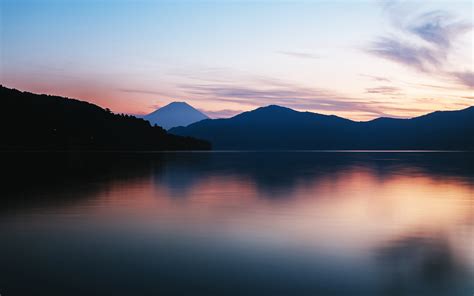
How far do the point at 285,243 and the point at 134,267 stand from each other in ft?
21.1

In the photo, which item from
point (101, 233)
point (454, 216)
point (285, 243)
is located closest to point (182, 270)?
point (285, 243)

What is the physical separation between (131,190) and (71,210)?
13.6 metres

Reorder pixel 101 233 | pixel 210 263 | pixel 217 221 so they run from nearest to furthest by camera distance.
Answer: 1. pixel 210 263
2. pixel 101 233
3. pixel 217 221

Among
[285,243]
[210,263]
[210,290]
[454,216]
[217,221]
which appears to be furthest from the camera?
[454,216]

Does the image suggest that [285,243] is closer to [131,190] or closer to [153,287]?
[153,287]

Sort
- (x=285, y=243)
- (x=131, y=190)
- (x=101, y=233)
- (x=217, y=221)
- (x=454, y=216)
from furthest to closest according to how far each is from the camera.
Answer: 1. (x=131, y=190)
2. (x=454, y=216)
3. (x=217, y=221)
4. (x=101, y=233)
5. (x=285, y=243)

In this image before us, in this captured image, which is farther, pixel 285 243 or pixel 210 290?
pixel 285 243

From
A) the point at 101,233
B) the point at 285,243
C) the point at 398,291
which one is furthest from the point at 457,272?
the point at 101,233

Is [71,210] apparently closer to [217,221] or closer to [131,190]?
[217,221]

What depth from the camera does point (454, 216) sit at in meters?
26.1

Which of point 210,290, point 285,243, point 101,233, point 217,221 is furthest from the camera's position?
point 217,221

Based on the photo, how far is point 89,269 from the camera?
529 inches

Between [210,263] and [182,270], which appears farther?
[210,263]

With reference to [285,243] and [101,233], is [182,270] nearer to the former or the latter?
[285,243]
